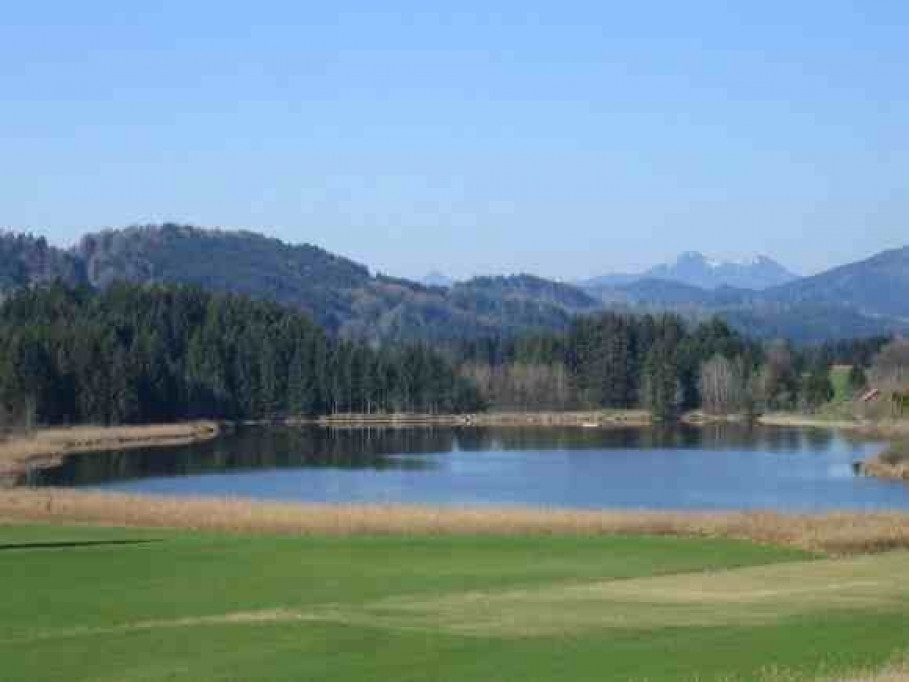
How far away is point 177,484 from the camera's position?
69625 millimetres

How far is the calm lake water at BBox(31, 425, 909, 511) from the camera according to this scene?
63000 mm

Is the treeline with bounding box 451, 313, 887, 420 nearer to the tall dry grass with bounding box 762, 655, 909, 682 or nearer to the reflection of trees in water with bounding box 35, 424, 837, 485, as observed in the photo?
the reflection of trees in water with bounding box 35, 424, 837, 485

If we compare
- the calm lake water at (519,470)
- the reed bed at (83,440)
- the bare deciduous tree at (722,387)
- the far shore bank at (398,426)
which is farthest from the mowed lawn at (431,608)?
the bare deciduous tree at (722,387)

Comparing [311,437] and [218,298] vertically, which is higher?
[218,298]

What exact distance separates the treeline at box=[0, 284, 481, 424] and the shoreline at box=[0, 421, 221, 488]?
3491 millimetres

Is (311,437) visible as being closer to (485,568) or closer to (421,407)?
(421,407)

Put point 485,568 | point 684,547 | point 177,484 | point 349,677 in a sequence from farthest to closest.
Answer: point 177,484 → point 684,547 → point 485,568 → point 349,677

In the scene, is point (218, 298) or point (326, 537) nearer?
point (326, 537)

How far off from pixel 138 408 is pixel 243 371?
21.1m

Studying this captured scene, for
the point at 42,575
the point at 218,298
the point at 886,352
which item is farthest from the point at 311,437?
the point at 42,575

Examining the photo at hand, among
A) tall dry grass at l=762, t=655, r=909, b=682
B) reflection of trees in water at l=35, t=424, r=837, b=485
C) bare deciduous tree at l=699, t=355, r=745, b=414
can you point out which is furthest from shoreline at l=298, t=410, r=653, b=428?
tall dry grass at l=762, t=655, r=909, b=682

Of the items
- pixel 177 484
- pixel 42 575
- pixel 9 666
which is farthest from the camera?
pixel 177 484

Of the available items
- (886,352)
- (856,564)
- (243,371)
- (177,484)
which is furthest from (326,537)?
(886,352)

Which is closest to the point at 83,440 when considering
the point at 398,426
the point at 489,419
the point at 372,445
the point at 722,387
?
the point at 372,445
